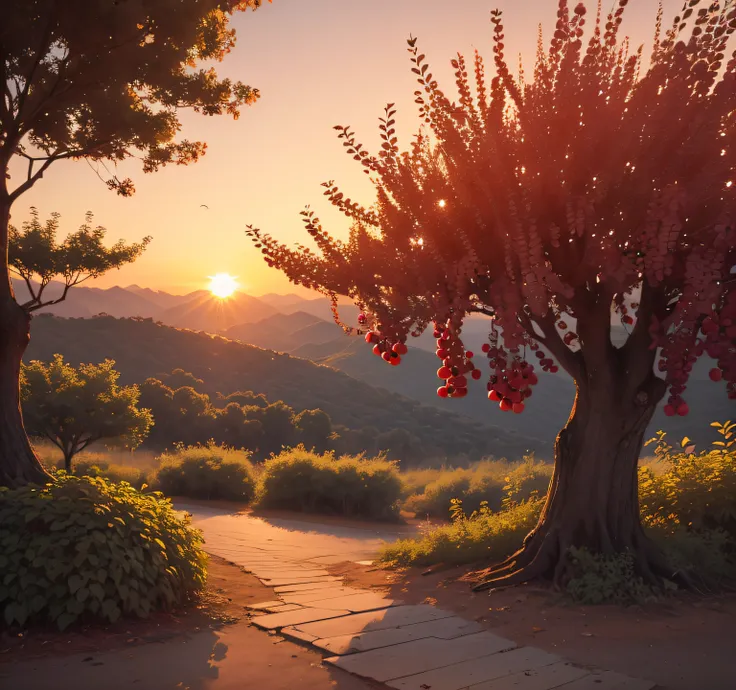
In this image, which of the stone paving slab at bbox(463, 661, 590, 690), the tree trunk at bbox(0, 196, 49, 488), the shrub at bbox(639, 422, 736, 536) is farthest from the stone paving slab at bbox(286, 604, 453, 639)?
the tree trunk at bbox(0, 196, 49, 488)

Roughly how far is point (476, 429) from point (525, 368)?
70.7 metres

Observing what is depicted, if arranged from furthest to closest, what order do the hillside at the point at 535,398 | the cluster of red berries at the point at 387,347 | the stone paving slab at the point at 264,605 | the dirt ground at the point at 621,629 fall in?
the hillside at the point at 535,398
the stone paving slab at the point at 264,605
the cluster of red berries at the point at 387,347
the dirt ground at the point at 621,629

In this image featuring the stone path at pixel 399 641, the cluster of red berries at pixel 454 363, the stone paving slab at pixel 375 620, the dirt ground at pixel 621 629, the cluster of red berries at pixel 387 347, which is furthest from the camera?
the cluster of red berries at pixel 387 347

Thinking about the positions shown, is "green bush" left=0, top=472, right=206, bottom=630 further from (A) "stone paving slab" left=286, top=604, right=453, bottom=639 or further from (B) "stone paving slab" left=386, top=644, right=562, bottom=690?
(B) "stone paving slab" left=386, top=644, right=562, bottom=690

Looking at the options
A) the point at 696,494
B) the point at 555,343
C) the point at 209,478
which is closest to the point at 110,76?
the point at 555,343

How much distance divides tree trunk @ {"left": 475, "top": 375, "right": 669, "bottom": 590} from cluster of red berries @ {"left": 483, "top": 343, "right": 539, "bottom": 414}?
158 cm

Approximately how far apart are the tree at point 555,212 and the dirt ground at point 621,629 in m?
0.63

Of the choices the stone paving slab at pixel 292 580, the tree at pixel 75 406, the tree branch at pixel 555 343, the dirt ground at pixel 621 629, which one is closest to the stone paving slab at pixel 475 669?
the dirt ground at pixel 621 629

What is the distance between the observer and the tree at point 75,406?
2231cm

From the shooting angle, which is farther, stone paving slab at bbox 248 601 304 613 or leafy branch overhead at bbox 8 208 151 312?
leafy branch overhead at bbox 8 208 151 312

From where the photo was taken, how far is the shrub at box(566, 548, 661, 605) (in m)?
7.11

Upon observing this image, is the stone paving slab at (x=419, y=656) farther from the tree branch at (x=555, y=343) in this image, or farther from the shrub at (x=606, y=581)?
the tree branch at (x=555, y=343)

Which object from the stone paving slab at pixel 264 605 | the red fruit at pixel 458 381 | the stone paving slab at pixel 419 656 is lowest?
the stone paving slab at pixel 264 605

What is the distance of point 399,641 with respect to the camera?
5.91 metres
